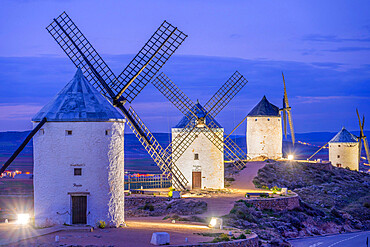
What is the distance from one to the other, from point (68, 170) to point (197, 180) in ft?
58.6

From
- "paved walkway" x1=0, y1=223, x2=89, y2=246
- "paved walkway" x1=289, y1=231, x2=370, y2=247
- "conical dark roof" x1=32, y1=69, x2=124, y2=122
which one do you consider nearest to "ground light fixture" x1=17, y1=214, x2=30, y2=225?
"paved walkway" x1=0, y1=223, x2=89, y2=246

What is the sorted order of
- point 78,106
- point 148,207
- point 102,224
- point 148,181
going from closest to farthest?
point 102,224
point 78,106
point 148,207
point 148,181

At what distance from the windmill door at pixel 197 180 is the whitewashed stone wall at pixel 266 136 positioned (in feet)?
61.1

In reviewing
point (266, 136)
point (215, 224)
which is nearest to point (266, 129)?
point (266, 136)

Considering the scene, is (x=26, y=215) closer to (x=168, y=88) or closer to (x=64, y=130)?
(x=64, y=130)

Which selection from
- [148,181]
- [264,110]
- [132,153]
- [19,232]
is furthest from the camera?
[132,153]

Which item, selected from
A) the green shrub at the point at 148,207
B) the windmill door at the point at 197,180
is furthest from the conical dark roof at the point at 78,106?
the windmill door at the point at 197,180

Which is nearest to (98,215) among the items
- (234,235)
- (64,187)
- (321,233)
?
(64,187)

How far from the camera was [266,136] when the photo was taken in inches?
2245

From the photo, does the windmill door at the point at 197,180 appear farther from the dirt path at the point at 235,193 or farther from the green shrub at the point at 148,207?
the green shrub at the point at 148,207

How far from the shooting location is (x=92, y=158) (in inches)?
915

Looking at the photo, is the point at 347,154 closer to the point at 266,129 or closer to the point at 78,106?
the point at 266,129

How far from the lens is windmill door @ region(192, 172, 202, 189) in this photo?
39.9 metres

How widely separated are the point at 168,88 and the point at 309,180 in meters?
16.6
